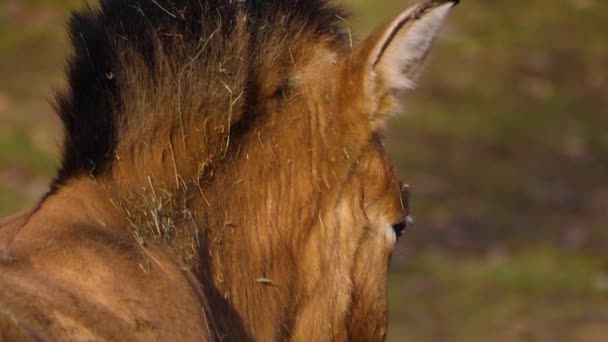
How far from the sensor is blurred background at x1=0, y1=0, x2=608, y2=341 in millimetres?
9797

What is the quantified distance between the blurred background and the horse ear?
11.6 ft

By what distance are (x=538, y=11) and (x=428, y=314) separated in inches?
362

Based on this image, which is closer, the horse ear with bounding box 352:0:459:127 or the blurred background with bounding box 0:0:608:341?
the horse ear with bounding box 352:0:459:127

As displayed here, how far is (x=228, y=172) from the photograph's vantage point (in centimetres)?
375

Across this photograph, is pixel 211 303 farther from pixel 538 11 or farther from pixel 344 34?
pixel 538 11

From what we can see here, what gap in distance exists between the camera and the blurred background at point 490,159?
980cm

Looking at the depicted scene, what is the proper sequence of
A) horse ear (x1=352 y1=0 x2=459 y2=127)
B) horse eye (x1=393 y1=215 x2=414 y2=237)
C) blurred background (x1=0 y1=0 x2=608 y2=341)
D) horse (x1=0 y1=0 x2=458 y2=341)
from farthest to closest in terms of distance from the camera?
blurred background (x1=0 y1=0 x2=608 y2=341)
horse eye (x1=393 y1=215 x2=414 y2=237)
horse ear (x1=352 y1=0 x2=459 y2=127)
horse (x1=0 y1=0 x2=458 y2=341)


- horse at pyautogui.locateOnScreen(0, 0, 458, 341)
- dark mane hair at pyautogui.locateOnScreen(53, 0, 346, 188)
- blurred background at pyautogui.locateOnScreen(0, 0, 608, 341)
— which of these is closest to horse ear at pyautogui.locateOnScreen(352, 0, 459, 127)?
horse at pyautogui.locateOnScreen(0, 0, 458, 341)

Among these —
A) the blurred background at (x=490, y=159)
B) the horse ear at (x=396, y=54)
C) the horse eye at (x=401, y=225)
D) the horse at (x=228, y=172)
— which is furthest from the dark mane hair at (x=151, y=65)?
the blurred background at (x=490, y=159)

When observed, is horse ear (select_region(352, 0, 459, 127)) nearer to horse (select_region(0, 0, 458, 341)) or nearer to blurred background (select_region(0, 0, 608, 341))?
horse (select_region(0, 0, 458, 341))

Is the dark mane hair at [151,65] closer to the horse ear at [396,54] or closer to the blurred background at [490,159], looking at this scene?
the horse ear at [396,54]

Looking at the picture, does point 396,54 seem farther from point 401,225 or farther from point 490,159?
point 490,159

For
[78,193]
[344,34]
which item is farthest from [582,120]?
[78,193]

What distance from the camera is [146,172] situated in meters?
3.59
